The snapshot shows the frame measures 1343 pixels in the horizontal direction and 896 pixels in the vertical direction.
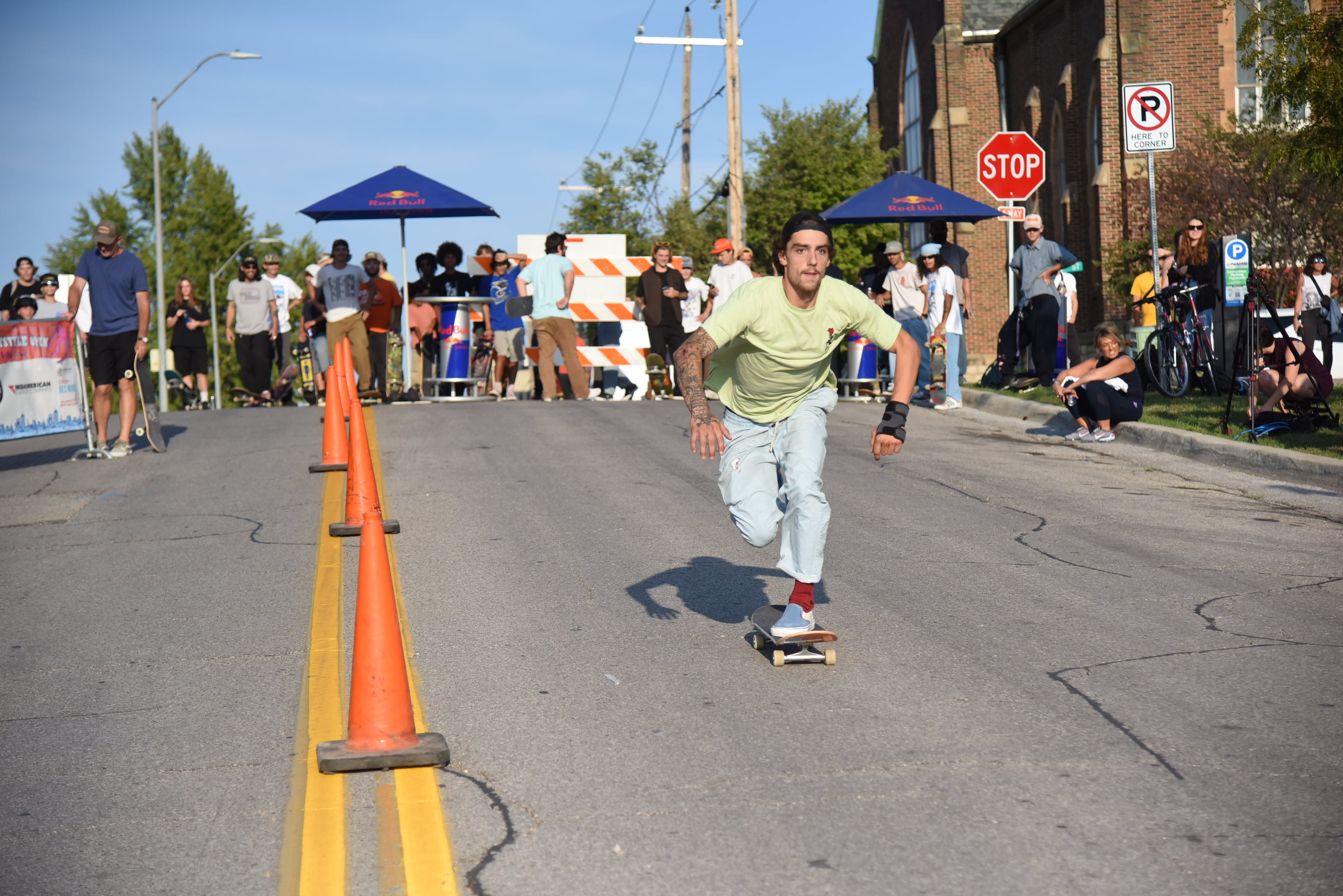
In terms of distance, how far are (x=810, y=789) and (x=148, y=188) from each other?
89.8 meters

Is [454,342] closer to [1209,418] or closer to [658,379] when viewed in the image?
[658,379]

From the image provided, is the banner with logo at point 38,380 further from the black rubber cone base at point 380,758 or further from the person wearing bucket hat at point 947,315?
the person wearing bucket hat at point 947,315

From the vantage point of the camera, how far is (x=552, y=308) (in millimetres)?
19125

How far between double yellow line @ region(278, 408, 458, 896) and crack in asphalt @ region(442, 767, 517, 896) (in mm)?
56

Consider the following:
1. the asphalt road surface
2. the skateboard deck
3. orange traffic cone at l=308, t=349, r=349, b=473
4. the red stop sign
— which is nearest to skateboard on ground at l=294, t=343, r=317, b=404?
the skateboard deck

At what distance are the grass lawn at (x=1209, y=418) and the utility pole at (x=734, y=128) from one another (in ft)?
43.7

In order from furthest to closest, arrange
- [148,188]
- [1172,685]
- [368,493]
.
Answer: [148,188]
[368,493]
[1172,685]

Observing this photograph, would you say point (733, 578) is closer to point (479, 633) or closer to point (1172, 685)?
point (479, 633)

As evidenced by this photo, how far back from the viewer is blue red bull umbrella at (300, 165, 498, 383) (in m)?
20.4

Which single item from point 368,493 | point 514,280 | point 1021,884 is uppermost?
point 514,280

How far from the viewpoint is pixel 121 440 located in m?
13.9

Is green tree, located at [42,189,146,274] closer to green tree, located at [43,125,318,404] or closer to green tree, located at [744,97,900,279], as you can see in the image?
green tree, located at [43,125,318,404]

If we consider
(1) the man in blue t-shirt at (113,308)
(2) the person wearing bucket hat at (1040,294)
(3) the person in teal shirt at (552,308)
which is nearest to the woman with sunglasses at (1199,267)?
(2) the person wearing bucket hat at (1040,294)

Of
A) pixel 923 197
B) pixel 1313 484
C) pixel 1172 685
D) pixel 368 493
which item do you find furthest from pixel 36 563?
pixel 923 197
